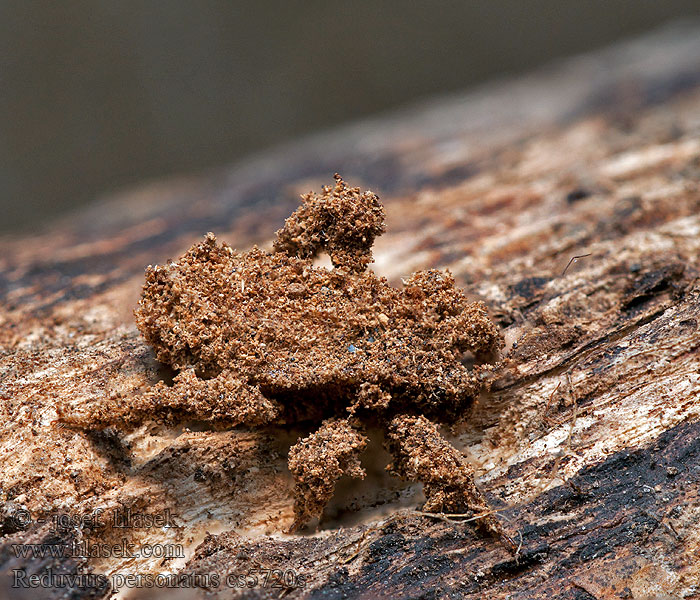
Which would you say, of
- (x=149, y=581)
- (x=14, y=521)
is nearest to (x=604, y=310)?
(x=149, y=581)

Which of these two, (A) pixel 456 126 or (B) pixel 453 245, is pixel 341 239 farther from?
(A) pixel 456 126

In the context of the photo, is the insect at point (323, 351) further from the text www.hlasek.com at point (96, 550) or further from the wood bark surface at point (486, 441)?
the text www.hlasek.com at point (96, 550)

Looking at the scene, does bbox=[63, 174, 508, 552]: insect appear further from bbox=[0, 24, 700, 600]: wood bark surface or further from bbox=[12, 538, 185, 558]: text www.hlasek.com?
bbox=[12, 538, 185, 558]: text www.hlasek.com

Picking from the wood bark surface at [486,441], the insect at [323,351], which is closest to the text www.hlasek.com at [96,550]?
the wood bark surface at [486,441]

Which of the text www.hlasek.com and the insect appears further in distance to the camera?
the insect

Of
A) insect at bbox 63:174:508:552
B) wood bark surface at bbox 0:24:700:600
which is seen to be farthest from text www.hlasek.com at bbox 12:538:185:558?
insect at bbox 63:174:508:552

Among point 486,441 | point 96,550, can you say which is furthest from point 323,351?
point 96,550

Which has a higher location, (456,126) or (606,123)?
(456,126)
